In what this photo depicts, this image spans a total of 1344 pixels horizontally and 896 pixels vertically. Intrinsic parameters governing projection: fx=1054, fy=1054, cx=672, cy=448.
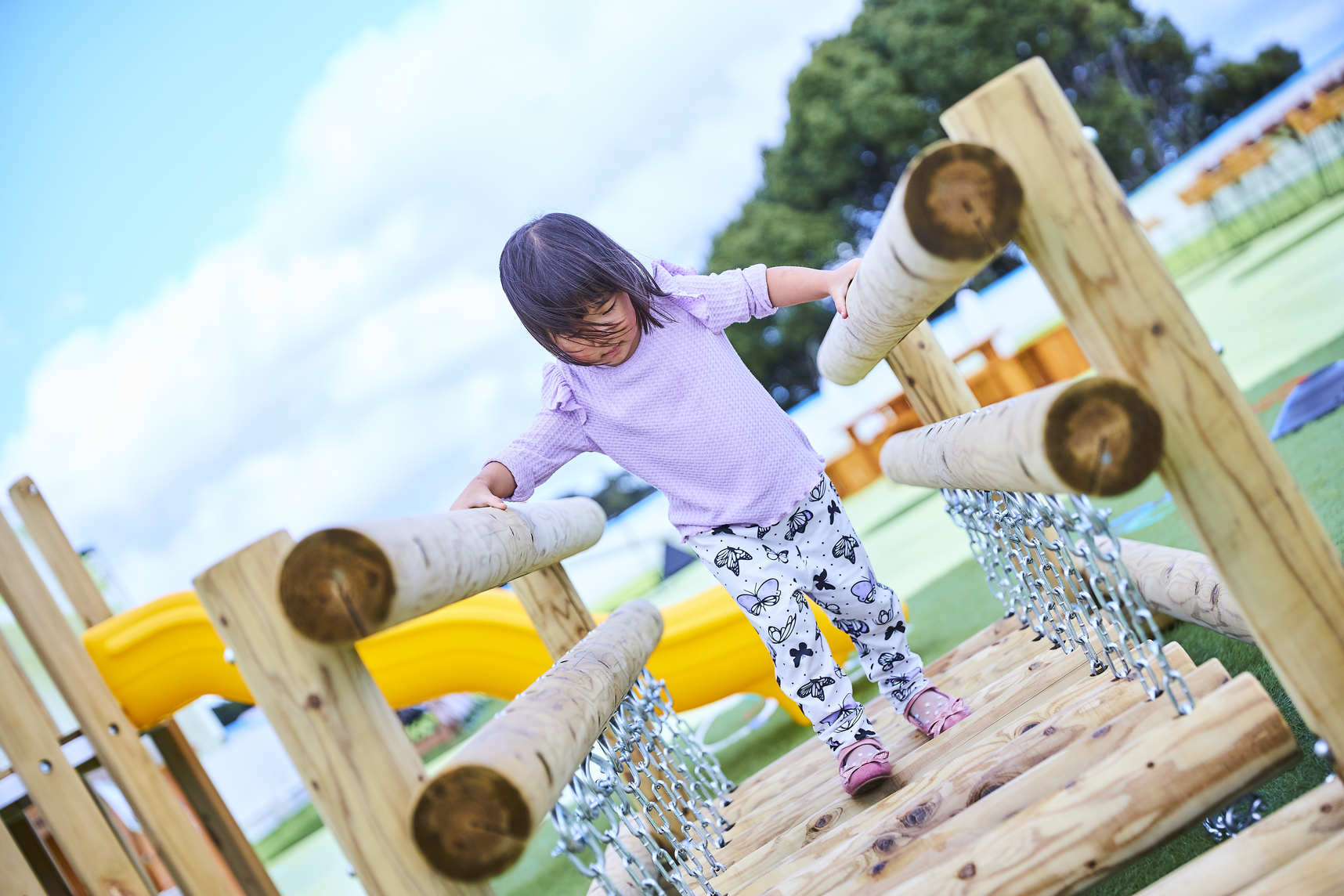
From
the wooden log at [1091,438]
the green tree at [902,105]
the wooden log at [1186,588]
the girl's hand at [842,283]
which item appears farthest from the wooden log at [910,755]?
the green tree at [902,105]

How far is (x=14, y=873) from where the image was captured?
266 cm

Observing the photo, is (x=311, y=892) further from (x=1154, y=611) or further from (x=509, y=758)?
(x=509, y=758)

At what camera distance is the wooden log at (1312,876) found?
103cm

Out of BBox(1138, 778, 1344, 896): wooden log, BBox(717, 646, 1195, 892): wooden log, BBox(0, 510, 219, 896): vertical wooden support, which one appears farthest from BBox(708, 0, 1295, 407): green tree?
BBox(1138, 778, 1344, 896): wooden log

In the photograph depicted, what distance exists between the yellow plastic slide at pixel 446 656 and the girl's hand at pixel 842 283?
2107 millimetres

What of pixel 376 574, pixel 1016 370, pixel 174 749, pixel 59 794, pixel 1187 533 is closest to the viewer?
pixel 376 574

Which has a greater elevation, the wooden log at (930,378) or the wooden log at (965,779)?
the wooden log at (930,378)

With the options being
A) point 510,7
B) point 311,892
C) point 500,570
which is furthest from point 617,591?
point 510,7

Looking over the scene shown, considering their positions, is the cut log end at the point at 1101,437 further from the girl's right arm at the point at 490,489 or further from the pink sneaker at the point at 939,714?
the pink sneaker at the point at 939,714

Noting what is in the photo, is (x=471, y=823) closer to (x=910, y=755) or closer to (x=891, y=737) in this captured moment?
(x=910, y=755)

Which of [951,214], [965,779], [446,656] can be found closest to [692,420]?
[965,779]

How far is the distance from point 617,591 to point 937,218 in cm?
1174

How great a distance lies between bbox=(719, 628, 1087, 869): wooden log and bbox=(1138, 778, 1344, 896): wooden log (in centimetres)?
71

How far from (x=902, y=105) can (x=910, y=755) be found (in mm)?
18791
